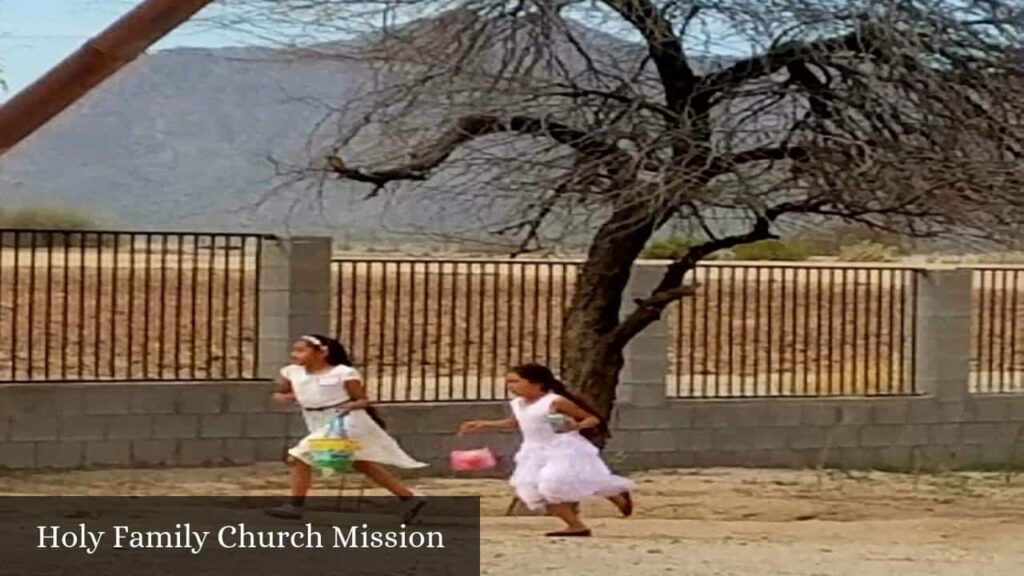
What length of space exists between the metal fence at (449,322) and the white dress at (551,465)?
18.1 ft

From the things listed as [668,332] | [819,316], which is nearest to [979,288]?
[819,316]

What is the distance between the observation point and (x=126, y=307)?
17.0 m

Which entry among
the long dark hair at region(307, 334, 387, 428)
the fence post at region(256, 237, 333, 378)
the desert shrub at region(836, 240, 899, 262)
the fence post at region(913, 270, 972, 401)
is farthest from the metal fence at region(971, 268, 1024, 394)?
the long dark hair at region(307, 334, 387, 428)

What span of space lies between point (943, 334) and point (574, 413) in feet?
27.7

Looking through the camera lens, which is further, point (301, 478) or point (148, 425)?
point (148, 425)

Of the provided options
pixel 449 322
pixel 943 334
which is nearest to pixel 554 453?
pixel 449 322

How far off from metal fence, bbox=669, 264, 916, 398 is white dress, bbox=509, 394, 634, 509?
23.3 ft

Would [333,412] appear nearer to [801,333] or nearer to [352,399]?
[352,399]

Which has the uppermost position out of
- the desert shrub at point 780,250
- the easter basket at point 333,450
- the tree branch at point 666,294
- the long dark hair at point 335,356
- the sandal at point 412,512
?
the desert shrub at point 780,250

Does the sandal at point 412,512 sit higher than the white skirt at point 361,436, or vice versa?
the white skirt at point 361,436

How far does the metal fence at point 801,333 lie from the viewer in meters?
19.1

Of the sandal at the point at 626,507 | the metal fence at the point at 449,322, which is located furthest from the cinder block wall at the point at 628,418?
the sandal at the point at 626,507

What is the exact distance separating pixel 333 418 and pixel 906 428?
8499 mm

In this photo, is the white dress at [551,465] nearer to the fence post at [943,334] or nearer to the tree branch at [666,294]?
the tree branch at [666,294]
